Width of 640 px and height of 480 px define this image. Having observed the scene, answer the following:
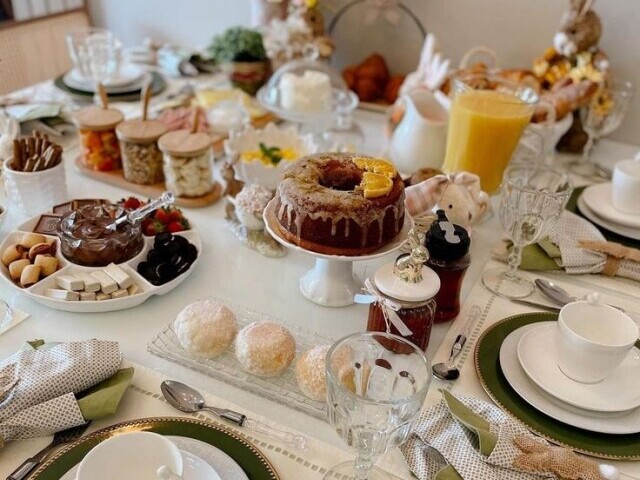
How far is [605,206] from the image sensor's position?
1310mm

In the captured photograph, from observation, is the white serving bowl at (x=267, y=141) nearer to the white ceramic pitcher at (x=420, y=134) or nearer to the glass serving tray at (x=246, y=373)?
the white ceramic pitcher at (x=420, y=134)

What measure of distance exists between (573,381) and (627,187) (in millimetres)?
562

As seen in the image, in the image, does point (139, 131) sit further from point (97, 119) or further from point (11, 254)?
point (11, 254)

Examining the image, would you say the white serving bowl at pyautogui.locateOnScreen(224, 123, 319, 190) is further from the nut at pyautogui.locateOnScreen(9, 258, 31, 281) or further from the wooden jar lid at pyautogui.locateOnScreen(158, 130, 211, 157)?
the nut at pyautogui.locateOnScreen(9, 258, 31, 281)

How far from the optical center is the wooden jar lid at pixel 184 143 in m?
1.25

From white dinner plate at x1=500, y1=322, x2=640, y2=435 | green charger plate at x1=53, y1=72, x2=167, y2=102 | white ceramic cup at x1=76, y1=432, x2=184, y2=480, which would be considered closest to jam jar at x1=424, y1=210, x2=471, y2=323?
white dinner plate at x1=500, y1=322, x2=640, y2=435

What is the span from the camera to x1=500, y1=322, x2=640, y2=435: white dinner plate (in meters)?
0.81

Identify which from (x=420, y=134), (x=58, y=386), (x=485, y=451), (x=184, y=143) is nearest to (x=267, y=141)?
(x=184, y=143)

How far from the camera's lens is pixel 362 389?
76 centimetres

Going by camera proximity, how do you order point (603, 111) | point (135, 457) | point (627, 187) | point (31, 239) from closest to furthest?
point (135, 457) < point (31, 239) < point (627, 187) < point (603, 111)

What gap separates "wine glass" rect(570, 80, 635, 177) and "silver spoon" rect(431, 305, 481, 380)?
27.2 inches

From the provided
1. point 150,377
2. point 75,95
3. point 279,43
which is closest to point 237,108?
point 279,43

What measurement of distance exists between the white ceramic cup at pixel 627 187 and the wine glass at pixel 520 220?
16 centimetres

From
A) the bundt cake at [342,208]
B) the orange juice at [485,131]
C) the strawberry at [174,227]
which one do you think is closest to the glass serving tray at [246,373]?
the bundt cake at [342,208]
